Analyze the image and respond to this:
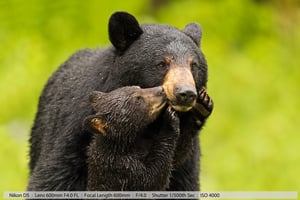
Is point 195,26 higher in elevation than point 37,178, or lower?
higher

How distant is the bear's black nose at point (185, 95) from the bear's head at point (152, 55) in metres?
0.23

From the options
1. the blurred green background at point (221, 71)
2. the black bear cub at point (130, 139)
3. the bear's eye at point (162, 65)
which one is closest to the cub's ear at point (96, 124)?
the black bear cub at point (130, 139)

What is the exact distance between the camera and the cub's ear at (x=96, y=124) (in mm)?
7922

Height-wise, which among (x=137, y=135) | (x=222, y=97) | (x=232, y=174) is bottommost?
(x=137, y=135)

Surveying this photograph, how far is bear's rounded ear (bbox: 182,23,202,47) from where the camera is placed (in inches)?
334

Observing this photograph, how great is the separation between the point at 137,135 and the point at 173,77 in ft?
1.51

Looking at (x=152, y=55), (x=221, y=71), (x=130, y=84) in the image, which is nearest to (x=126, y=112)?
(x=130, y=84)

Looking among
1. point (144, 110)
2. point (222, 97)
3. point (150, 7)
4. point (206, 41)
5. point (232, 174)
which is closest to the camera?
point (144, 110)

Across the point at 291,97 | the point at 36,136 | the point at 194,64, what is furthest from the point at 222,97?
the point at 194,64

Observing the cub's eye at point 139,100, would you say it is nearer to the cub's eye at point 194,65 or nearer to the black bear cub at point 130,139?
the black bear cub at point 130,139

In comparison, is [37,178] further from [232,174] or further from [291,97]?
A: [291,97]

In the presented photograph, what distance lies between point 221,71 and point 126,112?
27.3 ft

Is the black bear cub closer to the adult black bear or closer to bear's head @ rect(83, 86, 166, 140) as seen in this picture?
bear's head @ rect(83, 86, 166, 140)

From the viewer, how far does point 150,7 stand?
18422mm
